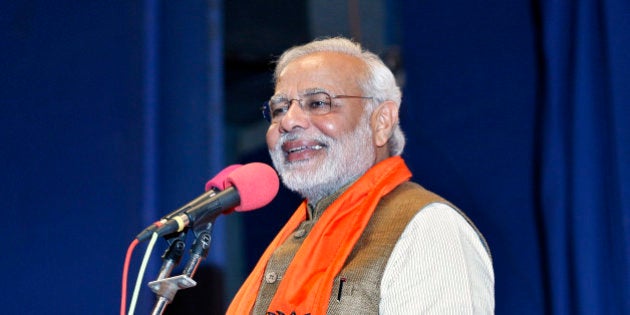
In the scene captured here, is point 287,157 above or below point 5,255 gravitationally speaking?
above

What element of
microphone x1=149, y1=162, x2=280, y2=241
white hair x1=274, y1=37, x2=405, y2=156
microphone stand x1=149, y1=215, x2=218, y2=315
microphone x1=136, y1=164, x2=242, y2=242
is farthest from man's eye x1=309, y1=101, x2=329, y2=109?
microphone stand x1=149, y1=215, x2=218, y2=315

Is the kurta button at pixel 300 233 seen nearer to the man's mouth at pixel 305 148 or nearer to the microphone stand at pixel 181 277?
the man's mouth at pixel 305 148

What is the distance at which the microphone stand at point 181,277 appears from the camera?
115 cm

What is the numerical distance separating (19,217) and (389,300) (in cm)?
144

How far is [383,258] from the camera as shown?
153 cm

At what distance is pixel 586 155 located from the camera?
2.04 m

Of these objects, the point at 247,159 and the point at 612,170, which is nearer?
the point at 612,170

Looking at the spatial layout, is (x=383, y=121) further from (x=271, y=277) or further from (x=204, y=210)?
(x=204, y=210)

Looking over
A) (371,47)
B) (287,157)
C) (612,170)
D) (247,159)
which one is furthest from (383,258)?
(247,159)

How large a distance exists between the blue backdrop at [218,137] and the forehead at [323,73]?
635 millimetres

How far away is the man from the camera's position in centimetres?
147

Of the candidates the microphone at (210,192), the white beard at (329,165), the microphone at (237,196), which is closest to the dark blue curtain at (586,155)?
the white beard at (329,165)

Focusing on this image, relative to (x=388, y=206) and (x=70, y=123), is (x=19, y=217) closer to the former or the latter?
(x=70, y=123)

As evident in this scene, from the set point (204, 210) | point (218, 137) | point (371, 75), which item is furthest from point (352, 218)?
point (218, 137)
